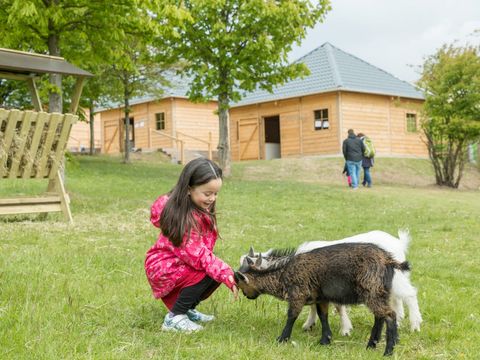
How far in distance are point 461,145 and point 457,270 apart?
19.4m

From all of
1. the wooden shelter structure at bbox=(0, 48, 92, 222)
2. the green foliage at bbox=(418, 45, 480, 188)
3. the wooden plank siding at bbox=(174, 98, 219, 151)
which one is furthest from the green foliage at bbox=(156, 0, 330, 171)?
the wooden plank siding at bbox=(174, 98, 219, 151)

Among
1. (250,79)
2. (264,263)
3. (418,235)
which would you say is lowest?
(418,235)

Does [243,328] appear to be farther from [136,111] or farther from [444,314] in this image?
[136,111]

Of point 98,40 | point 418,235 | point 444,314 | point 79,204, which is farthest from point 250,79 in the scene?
point 444,314

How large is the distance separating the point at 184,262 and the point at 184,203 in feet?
1.51

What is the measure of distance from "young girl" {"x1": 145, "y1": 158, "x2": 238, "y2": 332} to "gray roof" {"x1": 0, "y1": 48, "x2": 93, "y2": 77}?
6.63 metres

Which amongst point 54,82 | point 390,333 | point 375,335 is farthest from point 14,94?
point 390,333

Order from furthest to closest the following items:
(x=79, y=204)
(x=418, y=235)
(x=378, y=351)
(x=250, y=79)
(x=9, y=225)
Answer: (x=250, y=79) < (x=79, y=204) < (x=418, y=235) < (x=9, y=225) < (x=378, y=351)

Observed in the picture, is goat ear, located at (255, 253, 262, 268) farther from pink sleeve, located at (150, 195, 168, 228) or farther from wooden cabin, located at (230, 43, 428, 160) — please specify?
wooden cabin, located at (230, 43, 428, 160)

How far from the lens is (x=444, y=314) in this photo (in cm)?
502

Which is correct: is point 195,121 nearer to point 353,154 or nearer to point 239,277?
point 353,154

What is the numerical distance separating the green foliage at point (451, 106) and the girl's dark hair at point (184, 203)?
21.7 metres

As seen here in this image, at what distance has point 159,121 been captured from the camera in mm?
38125

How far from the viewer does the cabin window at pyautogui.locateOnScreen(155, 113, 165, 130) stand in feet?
124
